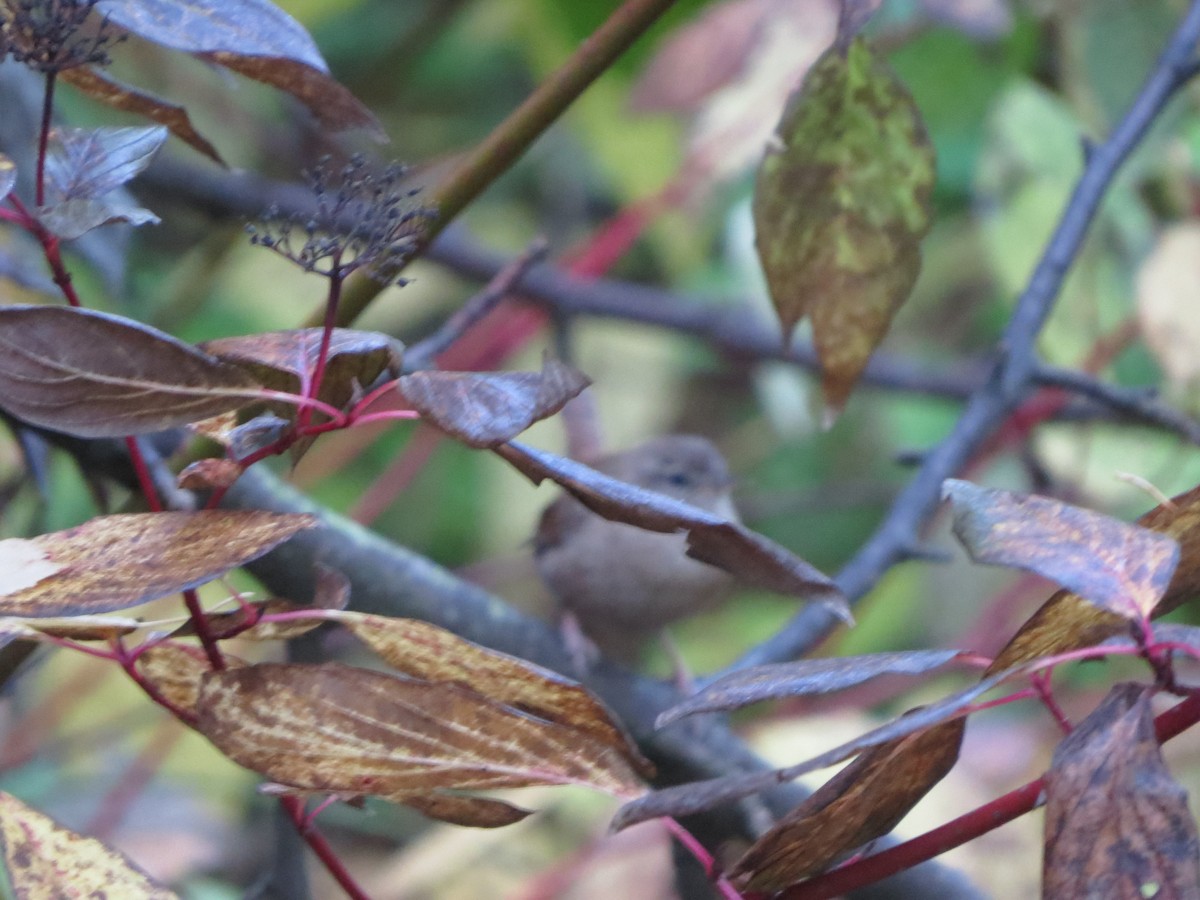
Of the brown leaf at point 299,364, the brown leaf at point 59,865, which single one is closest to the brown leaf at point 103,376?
the brown leaf at point 299,364

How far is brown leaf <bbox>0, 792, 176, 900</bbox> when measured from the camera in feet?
1.60

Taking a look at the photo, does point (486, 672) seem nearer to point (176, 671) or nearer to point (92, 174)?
point (176, 671)

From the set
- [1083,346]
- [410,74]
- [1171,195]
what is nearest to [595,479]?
[1083,346]

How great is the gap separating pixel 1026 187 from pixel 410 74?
1.66 meters

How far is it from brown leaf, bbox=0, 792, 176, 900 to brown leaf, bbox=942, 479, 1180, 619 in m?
0.32

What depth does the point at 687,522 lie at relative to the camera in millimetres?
501

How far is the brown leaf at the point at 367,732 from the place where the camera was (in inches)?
19.7

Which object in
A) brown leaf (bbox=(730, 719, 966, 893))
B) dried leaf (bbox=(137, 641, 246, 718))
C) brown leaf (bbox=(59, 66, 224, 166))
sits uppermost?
brown leaf (bbox=(59, 66, 224, 166))

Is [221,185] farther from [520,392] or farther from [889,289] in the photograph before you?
[520,392]

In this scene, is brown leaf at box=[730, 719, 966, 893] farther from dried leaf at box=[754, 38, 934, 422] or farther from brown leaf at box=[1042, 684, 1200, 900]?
dried leaf at box=[754, 38, 934, 422]

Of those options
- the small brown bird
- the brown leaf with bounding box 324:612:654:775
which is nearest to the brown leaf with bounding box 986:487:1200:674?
the brown leaf with bounding box 324:612:654:775

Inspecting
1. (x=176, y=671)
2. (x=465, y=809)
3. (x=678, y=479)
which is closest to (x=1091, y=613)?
(x=465, y=809)

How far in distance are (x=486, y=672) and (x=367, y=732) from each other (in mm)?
55

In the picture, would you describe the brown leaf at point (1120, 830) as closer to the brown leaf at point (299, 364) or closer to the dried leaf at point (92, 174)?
the brown leaf at point (299, 364)
